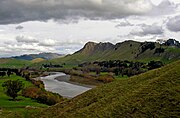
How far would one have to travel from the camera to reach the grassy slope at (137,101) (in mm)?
31812

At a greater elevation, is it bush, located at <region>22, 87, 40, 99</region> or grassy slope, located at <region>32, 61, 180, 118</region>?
grassy slope, located at <region>32, 61, 180, 118</region>

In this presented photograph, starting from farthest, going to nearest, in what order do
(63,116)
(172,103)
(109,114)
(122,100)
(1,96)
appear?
1. (1,96)
2. (63,116)
3. (122,100)
4. (109,114)
5. (172,103)

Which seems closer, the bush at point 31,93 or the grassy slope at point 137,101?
the grassy slope at point 137,101

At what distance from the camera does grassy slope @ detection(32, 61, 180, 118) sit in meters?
31.8

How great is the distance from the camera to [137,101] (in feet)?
113

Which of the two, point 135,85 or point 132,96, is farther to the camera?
point 135,85

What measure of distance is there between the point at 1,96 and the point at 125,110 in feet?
437

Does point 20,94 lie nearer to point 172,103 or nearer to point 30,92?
point 30,92

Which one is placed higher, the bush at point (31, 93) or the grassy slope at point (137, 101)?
the grassy slope at point (137, 101)

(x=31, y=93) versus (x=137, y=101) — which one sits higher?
(x=137, y=101)

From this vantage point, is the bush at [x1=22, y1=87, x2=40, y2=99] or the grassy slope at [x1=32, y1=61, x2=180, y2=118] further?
the bush at [x1=22, y1=87, x2=40, y2=99]

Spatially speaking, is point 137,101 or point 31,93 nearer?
point 137,101

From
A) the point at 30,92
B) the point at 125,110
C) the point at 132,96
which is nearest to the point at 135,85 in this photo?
the point at 132,96

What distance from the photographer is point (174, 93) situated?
109 ft
